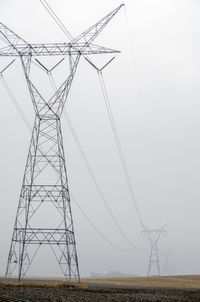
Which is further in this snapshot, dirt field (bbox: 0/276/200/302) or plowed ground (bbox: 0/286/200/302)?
dirt field (bbox: 0/276/200/302)

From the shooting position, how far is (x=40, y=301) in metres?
16.4

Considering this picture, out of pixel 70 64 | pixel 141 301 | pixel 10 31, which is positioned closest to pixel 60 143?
pixel 70 64

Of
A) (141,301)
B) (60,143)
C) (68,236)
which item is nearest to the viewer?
(141,301)

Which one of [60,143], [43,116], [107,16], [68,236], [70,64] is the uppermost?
[107,16]

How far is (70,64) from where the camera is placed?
124 feet

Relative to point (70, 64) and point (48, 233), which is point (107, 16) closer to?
point (70, 64)

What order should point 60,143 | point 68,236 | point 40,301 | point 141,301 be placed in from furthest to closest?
point 60,143
point 68,236
point 141,301
point 40,301

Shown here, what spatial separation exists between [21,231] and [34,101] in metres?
12.4

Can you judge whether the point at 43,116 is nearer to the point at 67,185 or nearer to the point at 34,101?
the point at 34,101

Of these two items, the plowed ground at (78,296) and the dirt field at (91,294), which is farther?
the dirt field at (91,294)

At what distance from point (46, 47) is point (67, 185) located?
13315mm

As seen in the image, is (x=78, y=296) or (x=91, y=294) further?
(x=91, y=294)

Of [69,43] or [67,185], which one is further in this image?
[69,43]

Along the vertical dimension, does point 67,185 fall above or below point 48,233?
above
